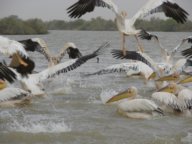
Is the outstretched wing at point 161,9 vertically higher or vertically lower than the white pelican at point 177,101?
higher

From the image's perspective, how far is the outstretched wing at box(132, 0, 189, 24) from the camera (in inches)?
344

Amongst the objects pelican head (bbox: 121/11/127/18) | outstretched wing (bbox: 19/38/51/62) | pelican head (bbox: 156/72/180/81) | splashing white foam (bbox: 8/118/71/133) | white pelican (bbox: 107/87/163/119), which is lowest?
splashing white foam (bbox: 8/118/71/133)

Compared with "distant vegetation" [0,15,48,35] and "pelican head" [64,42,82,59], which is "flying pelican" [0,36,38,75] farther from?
"distant vegetation" [0,15,48,35]

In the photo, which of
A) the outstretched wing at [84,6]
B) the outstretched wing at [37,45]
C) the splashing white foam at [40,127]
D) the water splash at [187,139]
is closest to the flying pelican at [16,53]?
the splashing white foam at [40,127]

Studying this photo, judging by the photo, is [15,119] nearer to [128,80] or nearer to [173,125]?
[173,125]

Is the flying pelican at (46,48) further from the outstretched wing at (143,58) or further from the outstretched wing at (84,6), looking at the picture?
the outstretched wing at (143,58)

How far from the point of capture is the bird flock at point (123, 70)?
6.11m

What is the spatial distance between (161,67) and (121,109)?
7.49 ft

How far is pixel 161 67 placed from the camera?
840 centimetres

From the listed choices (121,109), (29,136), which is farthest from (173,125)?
(29,136)

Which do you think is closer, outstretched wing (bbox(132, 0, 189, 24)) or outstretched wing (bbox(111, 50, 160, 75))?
outstretched wing (bbox(111, 50, 160, 75))

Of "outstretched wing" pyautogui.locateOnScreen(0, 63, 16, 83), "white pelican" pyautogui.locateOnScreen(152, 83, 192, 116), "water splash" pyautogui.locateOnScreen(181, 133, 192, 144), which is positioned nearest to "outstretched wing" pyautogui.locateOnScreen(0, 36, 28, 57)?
"outstretched wing" pyautogui.locateOnScreen(0, 63, 16, 83)

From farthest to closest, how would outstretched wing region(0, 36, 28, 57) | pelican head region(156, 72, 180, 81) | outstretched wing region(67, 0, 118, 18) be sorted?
outstretched wing region(67, 0, 118, 18) → pelican head region(156, 72, 180, 81) → outstretched wing region(0, 36, 28, 57)

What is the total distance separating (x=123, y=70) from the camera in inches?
324
